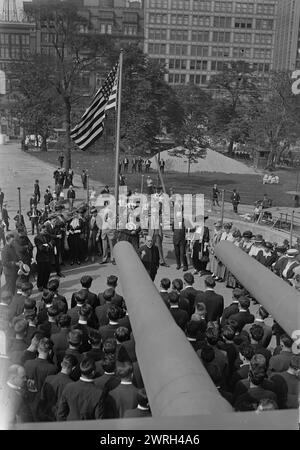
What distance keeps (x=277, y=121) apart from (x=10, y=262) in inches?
1342

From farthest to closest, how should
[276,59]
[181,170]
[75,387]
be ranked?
1. [276,59]
2. [181,170]
3. [75,387]

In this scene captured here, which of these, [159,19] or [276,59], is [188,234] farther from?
[276,59]

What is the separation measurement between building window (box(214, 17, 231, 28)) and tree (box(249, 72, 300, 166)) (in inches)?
307

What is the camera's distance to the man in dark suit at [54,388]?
4.85m

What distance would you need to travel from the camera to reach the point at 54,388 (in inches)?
194

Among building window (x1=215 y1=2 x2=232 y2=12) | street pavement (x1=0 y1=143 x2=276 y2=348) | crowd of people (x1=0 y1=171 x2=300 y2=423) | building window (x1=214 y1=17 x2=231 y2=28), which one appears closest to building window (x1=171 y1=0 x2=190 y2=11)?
building window (x1=214 y1=17 x2=231 y2=28)

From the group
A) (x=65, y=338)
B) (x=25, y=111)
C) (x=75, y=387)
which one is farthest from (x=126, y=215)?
(x=25, y=111)

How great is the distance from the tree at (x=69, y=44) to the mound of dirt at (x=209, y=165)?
339 inches

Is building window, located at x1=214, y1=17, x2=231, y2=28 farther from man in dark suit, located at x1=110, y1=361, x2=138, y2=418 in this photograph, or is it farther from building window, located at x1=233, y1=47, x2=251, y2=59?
man in dark suit, located at x1=110, y1=361, x2=138, y2=418

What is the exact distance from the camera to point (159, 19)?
4053cm

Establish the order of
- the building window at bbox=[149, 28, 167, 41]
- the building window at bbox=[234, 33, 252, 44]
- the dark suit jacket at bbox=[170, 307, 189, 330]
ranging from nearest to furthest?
the dark suit jacket at bbox=[170, 307, 189, 330] < the building window at bbox=[234, 33, 252, 44] < the building window at bbox=[149, 28, 167, 41]

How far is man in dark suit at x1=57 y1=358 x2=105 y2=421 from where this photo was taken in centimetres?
460

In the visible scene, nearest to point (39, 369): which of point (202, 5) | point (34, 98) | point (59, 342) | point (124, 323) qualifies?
point (59, 342)
